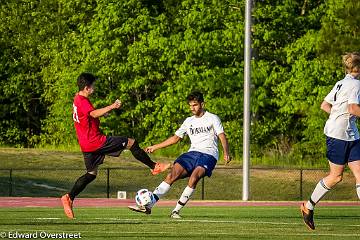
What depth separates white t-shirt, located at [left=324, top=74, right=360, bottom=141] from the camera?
19.0 meters

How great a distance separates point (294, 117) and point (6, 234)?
146 ft

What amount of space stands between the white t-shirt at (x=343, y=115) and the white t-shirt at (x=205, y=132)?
384 cm

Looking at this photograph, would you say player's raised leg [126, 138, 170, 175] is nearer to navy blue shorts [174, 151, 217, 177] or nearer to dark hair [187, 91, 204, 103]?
navy blue shorts [174, 151, 217, 177]

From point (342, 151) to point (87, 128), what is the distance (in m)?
4.18

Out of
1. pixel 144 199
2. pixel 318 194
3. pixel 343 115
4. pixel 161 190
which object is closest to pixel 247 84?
pixel 161 190

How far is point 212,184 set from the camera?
171 ft

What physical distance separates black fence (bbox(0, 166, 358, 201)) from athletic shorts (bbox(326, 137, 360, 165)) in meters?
28.7

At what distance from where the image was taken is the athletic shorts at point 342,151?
1903 centimetres

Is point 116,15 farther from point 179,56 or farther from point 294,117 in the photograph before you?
point 294,117

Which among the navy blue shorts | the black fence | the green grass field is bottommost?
the black fence

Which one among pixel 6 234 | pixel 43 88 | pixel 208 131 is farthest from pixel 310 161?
pixel 6 234

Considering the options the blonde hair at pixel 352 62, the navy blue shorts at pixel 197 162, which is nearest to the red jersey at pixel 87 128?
the navy blue shorts at pixel 197 162

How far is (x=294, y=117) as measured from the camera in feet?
202

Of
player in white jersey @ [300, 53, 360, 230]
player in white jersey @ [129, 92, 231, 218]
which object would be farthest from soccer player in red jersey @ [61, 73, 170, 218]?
player in white jersey @ [300, 53, 360, 230]
